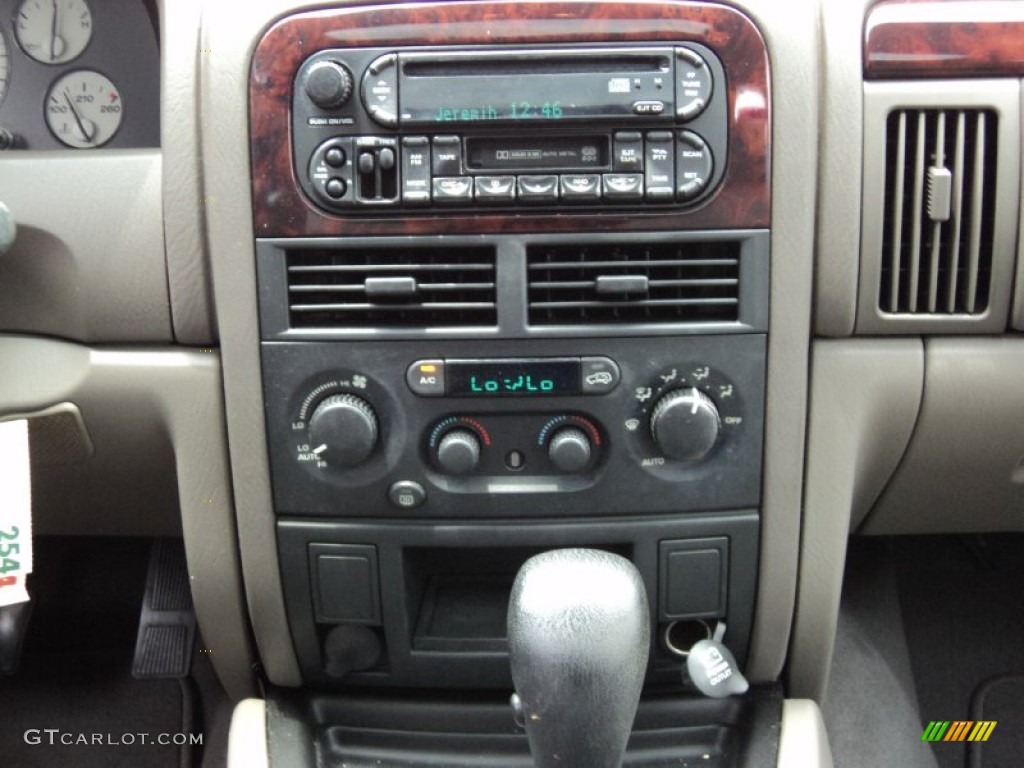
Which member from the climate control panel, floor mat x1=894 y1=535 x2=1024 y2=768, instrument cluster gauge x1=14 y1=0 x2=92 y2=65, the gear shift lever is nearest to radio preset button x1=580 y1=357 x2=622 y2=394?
the climate control panel

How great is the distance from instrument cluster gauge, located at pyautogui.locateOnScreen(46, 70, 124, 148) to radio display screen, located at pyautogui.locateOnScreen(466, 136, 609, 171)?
0.55 metres

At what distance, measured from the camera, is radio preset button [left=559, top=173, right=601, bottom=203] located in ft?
3.20

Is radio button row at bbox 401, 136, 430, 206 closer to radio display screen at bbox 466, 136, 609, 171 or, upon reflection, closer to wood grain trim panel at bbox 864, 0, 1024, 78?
radio display screen at bbox 466, 136, 609, 171

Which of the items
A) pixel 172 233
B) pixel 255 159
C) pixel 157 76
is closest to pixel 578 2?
pixel 255 159

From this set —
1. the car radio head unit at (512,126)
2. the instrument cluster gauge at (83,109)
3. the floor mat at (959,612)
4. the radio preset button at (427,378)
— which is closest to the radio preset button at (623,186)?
the car radio head unit at (512,126)

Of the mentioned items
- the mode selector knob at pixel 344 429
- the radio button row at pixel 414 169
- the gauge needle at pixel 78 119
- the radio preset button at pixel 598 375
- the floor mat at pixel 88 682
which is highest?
the gauge needle at pixel 78 119

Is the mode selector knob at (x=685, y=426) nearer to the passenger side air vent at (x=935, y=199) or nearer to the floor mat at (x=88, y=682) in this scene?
the passenger side air vent at (x=935, y=199)

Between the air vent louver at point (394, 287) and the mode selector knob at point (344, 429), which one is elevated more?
the air vent louver at point (394, 287)

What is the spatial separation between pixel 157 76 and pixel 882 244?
91cm

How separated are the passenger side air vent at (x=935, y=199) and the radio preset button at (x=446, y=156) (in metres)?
0.43

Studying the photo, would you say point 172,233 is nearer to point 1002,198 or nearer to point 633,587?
point 633,587

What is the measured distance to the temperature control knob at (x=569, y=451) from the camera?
102 cm

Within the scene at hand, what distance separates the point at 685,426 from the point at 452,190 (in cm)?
33

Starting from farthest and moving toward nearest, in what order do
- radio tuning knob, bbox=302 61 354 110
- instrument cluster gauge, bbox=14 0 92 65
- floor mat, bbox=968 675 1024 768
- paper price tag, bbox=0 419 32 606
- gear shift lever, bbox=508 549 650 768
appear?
floor mat, bbox=968 675 1024 768
instrument cluster gauge, bbox=14 0 92 65
paper price tag, bbox=0 419 32 606
radio tuning knob, bbox=302 61 354 110
gear shift lever, bbox=508 549 650 768
